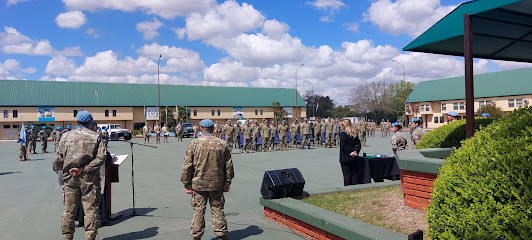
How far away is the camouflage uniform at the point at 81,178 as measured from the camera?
5043mm

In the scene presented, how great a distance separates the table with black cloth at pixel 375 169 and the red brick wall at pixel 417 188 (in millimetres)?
2622

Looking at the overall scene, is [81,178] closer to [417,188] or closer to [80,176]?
[80,176]

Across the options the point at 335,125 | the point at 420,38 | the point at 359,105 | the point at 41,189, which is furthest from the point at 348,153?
the point at 359,105

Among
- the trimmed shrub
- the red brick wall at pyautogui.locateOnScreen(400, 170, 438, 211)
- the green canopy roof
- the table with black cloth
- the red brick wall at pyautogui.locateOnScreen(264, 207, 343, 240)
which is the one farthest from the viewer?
the table with black cloth

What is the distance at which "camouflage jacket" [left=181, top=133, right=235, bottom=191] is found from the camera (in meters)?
5.13

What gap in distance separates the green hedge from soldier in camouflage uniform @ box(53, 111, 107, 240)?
4.05 m

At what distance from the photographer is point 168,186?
10070 mm

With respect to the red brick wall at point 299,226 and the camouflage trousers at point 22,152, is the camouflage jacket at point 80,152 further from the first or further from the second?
the camouflage trousers at point 22,152

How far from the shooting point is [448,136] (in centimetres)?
745

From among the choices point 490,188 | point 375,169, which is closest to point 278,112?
point 375,169

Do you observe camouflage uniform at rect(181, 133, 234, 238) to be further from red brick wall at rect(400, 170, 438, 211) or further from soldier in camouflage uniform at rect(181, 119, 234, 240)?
red brick wall at rect(400, 170, 438, 211)

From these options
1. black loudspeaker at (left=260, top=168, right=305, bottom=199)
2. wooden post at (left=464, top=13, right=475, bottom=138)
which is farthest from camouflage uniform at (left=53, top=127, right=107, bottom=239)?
wooden post at (left=464, top=13, right=475, bottom=138)

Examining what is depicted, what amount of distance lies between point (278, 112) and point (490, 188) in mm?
65251

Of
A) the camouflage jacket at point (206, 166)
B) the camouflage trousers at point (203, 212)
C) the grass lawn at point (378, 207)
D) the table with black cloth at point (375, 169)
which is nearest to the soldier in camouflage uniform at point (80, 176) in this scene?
the camouflage jacket at point (206, 166)
